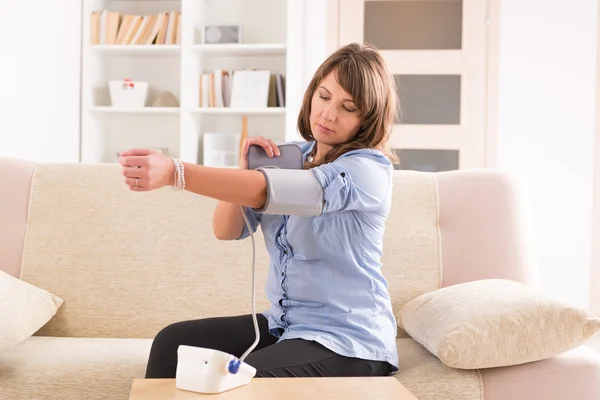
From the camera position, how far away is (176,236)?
2213 millimetres

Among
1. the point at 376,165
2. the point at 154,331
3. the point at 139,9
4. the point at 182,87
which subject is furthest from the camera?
the point at 139,9

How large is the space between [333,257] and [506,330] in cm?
42

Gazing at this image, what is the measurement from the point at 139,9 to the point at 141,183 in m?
3.87

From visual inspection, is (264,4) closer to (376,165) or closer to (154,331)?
(154,331)

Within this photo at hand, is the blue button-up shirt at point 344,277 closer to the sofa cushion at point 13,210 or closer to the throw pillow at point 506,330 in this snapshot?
the throw pillow at point 506,330

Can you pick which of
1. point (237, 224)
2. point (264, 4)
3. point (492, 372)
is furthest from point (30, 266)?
→ point (264, 4)

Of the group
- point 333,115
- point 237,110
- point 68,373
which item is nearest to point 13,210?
point 68,373

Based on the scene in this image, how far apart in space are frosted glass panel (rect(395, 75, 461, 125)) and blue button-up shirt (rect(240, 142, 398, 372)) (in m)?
3.17

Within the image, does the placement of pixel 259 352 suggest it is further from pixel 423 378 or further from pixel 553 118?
pixel 553 118

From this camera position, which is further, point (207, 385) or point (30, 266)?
point (30, 266)

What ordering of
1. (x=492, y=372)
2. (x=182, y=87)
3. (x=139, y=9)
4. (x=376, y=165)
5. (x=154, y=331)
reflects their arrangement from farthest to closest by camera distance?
1. (x=139, y=9)
2. (x=182, y=87)
3. (x=154, y=331)
4. (x=492, y=372)
5. (x=376, y=165)

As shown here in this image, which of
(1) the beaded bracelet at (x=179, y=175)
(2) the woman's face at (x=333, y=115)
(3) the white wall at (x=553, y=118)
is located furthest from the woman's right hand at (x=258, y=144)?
(3) the white wall at (x=553, y=118)

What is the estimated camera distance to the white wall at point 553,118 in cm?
467

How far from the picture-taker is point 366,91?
1.64 m
